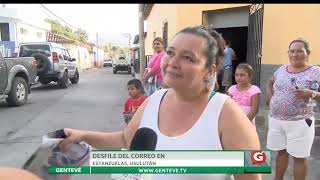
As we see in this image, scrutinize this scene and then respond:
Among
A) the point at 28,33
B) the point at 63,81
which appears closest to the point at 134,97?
the point at 63,81

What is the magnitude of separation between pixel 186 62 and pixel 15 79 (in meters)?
9.76

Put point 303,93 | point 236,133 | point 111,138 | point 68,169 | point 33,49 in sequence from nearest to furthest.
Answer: point 68,169, point 236,133, point 111,138, point 303,93, point 33,49

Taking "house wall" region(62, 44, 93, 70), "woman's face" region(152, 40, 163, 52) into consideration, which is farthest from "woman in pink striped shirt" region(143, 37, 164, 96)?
"house wall" region(62, 44, 93, 70)

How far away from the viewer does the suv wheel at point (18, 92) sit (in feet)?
34.0

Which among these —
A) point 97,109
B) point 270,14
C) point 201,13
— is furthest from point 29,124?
point 270,14

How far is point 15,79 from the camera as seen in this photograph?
1056 centimetres

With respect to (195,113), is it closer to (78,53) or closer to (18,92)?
(18,92)

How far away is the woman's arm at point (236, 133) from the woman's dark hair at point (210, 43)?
0.22 m

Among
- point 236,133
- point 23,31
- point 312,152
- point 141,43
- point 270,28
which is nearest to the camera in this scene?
point 236,133

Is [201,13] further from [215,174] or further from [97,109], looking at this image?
[215,174]

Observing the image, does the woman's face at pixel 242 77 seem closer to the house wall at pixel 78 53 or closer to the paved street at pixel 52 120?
the paved street at pixel 52 120

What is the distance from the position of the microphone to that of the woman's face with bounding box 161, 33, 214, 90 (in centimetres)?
23

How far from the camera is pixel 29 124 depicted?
8070 mm

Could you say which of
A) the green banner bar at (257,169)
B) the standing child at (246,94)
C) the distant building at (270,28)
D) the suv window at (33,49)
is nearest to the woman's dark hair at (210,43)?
the green banner bar at (257,169)
